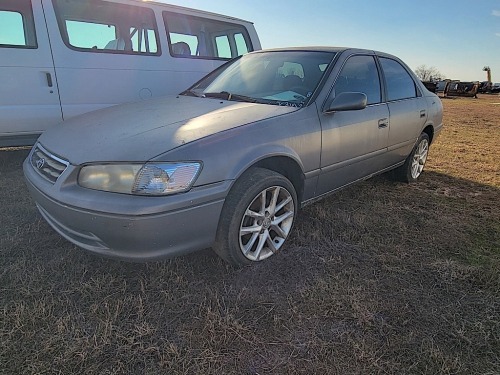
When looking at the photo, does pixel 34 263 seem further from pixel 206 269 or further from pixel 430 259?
pixel 430 259

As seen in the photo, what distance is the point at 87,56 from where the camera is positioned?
14.1 feet

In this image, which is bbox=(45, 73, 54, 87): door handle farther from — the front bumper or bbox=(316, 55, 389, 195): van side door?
bbox=(316, 55, 389, 195): van side door

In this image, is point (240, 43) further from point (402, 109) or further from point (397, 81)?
point (402, 109)

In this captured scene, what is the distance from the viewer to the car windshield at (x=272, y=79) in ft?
9.32

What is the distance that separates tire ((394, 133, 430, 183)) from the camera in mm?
4234

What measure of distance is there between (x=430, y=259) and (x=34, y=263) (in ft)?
8.69

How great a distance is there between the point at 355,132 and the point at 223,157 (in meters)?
1.44

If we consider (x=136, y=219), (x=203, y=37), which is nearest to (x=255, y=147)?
(x=136, y=219)

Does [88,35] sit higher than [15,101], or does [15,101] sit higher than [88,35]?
[88,35]

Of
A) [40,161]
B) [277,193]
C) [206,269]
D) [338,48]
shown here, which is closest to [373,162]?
[338,48]

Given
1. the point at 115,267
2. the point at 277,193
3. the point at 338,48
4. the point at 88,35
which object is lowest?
the point at 115,267

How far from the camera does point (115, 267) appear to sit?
2.31 meters

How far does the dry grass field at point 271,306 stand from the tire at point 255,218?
127mm

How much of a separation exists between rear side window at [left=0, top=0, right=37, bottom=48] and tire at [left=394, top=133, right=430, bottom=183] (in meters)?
4.30
